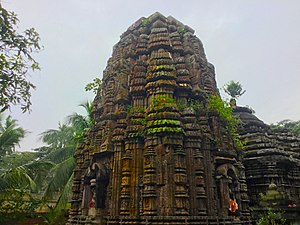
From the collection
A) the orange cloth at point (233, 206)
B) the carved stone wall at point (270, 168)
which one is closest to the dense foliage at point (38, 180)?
the orange cloth at point (233, 206)

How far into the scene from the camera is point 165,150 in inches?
333

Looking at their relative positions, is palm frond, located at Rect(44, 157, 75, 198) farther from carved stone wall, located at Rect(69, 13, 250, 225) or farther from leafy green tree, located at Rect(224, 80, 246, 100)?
leafy green tree, located at Rect(224, 80, 246, 100)

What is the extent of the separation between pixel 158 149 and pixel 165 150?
230 millimetres

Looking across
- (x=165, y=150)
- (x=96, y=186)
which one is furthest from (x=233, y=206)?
(x=96, y=186)

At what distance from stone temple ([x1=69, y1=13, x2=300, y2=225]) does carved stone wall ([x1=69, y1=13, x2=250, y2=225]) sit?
32 millimetres

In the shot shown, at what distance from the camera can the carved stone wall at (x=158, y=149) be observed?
8125 millimetres

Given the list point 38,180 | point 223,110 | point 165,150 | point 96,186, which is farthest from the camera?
point 38,180

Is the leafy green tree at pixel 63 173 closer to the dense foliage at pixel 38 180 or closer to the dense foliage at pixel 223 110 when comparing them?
the dense foliage at pixel 38 180

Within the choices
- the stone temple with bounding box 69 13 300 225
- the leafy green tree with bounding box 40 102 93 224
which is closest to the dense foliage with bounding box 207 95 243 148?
the stone temple with bounding box 69 13 300 225

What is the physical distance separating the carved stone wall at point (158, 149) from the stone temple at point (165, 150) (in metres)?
0.03

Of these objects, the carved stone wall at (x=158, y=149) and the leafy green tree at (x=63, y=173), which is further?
the leafy green tree at (x=63, y=173)

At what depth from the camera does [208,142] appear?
30.7 ft

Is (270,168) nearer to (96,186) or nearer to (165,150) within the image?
(165,150)

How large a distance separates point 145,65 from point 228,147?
15.7ft
